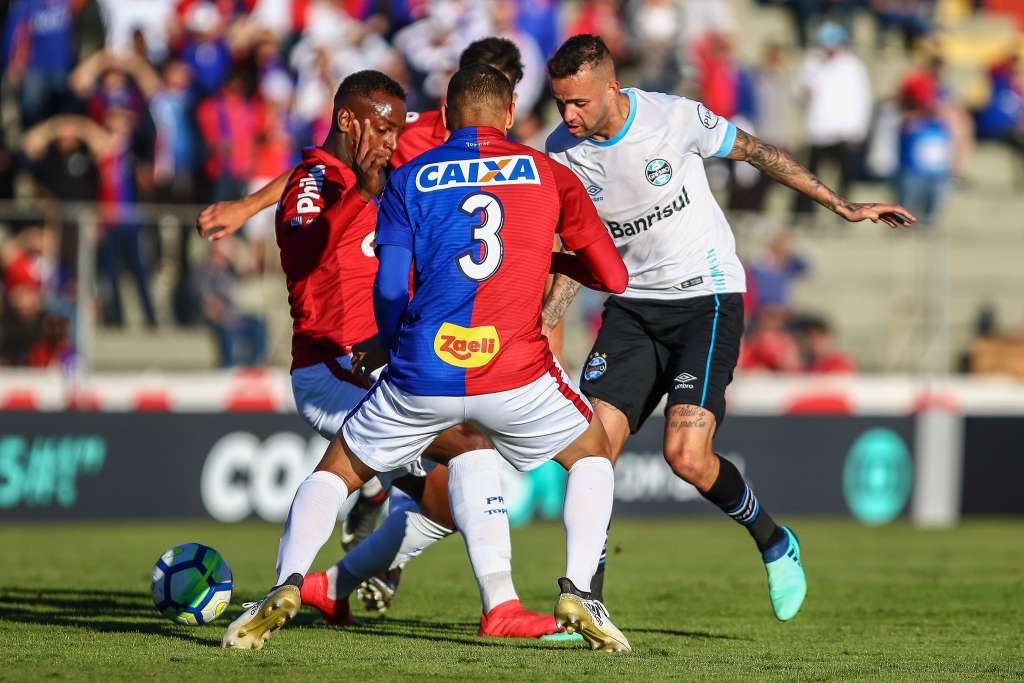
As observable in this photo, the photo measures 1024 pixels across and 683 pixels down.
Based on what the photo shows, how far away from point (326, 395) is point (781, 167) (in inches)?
96.7

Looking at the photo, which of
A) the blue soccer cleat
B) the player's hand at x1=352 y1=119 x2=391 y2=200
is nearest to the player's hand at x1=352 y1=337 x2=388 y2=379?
the player's hand at x1=352 y1=119 x2=391 y2=200

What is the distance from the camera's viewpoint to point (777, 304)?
615 inches

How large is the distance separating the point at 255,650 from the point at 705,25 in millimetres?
14994

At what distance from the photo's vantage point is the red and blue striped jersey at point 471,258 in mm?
6254

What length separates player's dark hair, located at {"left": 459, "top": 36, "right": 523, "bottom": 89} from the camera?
8.52 m

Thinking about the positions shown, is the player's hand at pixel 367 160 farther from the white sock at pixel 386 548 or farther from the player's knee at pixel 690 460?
the player's knee at pixel 690 460

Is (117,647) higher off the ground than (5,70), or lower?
lower

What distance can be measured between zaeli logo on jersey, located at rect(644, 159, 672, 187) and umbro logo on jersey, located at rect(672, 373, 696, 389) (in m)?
0.95

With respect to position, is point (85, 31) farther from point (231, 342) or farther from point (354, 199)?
point (354, 199)

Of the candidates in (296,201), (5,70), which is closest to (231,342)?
(5,70)

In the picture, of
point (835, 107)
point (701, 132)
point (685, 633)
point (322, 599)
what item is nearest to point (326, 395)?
point (322, 599)

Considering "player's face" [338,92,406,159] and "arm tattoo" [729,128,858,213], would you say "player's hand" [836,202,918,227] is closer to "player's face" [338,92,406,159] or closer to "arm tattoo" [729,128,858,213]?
"arm tattoo" [729,128,858,213]

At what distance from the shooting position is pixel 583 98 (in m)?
7.31

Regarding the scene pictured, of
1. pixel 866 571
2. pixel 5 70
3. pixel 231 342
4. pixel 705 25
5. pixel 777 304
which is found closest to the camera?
pixel 866 571
